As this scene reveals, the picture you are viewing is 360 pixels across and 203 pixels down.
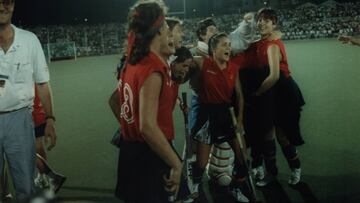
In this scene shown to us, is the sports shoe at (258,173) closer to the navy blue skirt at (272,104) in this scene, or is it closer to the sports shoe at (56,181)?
the navy blue skirt at (272,104)

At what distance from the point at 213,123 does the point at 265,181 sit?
4.10 ft

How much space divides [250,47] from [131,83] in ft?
10.0

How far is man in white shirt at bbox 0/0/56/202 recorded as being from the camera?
3.45 meters

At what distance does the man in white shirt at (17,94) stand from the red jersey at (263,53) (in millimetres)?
2645

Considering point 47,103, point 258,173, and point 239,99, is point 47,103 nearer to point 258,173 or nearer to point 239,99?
point 239,99

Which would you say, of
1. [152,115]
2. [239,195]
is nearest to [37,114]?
[239,195]

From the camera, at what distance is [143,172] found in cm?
287

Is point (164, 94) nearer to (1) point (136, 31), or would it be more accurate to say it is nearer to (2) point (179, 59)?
(1) point (136, 31)

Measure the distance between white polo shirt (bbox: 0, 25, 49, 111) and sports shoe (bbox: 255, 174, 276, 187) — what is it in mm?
3125

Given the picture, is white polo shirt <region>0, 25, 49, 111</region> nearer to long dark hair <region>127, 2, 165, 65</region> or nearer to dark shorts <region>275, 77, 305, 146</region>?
long dark hair <region>127, 2, 165, 65</region>

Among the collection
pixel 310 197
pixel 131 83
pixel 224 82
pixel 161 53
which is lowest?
pixel 310 197

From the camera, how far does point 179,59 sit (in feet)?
13.5

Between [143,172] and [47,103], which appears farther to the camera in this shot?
[47,103]

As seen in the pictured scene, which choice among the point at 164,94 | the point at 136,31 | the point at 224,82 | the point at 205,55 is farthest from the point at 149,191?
the point at 205,55
